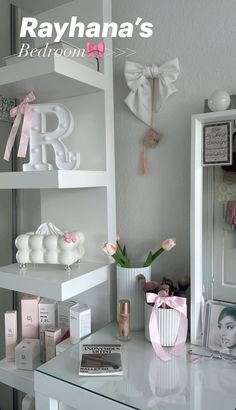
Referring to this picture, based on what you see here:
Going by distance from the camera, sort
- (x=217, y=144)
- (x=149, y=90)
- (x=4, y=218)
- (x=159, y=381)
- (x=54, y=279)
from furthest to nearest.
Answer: (x=4, y=218) < (x=149, y=90) < (x=54, y=279) < (x=217, y=144) < (x=159, y=381)

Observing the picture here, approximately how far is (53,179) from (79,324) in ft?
1.46

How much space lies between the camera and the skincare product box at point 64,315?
125cm

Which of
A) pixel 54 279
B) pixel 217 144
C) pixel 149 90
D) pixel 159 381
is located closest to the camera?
pixel 159 381

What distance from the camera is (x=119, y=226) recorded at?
52.4 inches

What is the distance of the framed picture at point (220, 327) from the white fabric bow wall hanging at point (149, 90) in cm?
49

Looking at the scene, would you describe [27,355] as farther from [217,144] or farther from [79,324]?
[217,144]

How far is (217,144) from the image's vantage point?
99cm

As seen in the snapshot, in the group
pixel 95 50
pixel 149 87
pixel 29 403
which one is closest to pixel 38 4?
pixel 95 50

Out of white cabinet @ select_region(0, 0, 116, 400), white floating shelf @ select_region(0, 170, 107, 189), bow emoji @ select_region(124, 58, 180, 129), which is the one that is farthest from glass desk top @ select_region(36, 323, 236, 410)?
bow emoji @ select_region(124, 58, 180, 129)

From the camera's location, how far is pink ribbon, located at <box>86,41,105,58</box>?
115 cm

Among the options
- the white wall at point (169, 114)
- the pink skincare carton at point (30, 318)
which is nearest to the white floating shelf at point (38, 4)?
the white wall at point (169, 114)

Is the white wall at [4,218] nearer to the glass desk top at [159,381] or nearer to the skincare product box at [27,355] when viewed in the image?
the skincare product box at [27,355]

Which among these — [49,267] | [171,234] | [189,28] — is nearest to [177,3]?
[189,28]

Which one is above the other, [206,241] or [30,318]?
[206,241]
